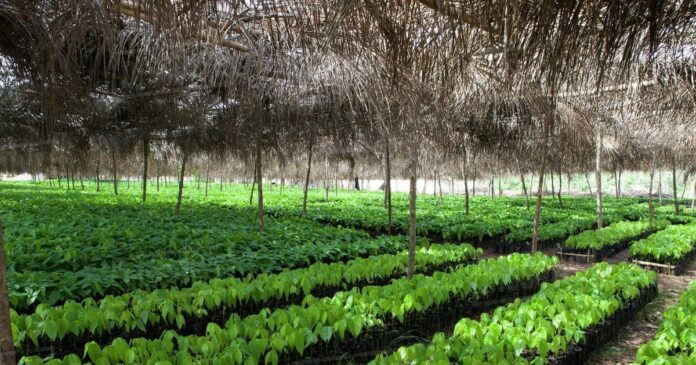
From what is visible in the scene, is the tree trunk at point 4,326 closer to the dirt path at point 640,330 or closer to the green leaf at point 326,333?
the green leaf at point 326,333

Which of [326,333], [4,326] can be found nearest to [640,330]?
[326,333]

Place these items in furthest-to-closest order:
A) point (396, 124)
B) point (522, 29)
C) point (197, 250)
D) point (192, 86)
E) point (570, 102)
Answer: point (192, 86) < point (197, 250) < point (570, 102) < point (396, 124) < point (522, 29)

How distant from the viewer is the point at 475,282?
5207 millimetres

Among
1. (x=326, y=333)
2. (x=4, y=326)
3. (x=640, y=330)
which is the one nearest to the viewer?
(x=4, y=326)

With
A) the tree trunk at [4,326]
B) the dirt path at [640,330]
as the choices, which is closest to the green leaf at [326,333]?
the tree trunk at [4,326]

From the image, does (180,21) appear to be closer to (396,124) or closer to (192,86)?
(396,124)

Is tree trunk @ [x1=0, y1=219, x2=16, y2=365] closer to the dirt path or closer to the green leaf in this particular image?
the green leaf

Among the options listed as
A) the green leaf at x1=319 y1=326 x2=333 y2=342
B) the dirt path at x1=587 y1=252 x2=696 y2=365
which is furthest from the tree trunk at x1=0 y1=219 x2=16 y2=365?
the dirt path at x1=587 y1=252 x2=696 y2=365

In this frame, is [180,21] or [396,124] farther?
[396,124]

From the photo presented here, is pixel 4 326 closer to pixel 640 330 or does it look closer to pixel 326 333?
pixel 326 333

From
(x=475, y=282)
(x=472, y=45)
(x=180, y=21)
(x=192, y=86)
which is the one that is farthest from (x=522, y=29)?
(x=192, y=86)

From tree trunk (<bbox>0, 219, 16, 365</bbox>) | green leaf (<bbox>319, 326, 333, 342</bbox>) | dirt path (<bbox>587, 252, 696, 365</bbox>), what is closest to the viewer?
tree trunk (<bbox>0, 219, 16, 365</bbox>)

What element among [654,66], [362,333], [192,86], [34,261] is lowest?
[362,333]

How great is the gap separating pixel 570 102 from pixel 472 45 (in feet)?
16.4
